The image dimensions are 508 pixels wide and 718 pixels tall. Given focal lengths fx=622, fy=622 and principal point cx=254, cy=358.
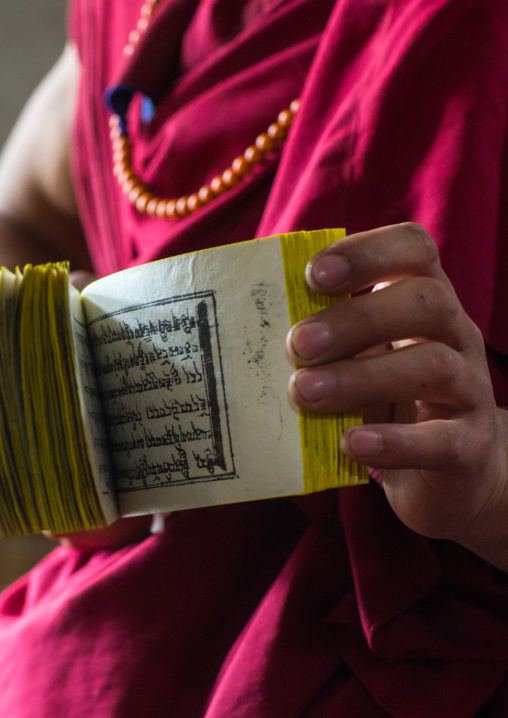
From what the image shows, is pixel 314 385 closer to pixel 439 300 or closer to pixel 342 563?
pixel 439 300

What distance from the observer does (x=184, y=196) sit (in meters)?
0.62

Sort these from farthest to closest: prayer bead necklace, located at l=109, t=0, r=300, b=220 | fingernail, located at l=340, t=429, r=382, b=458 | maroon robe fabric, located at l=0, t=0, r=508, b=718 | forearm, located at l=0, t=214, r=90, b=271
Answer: forearm, located at l=0, t=214, r=90, b=271 < prayer bead necklace, located at l=109, t=0, r=300, b=220 < maroon robe fabric, located at l=0, t=0, r=508, b=718 < fingernail, located at l=340, t=429, r=382, b=458

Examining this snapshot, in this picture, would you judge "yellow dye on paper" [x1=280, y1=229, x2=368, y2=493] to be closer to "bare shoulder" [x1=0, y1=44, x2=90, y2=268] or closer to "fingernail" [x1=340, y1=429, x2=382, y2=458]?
"fingernail" [x1=340, y1=429, x2=382, y2=458]

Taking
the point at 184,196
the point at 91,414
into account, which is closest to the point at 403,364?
the point at 91,414

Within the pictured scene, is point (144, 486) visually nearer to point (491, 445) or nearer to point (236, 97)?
point (491, 445)

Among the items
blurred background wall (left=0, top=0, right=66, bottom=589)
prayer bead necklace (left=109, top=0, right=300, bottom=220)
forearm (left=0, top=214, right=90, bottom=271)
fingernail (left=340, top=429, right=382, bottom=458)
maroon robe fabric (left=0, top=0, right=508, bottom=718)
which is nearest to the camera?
fingernail (left=340, top=429, right=382, bottom=458)

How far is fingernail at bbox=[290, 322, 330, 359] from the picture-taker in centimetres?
33

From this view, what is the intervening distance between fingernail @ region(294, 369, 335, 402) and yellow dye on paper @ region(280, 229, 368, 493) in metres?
0.02

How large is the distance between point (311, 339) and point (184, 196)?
0.34m

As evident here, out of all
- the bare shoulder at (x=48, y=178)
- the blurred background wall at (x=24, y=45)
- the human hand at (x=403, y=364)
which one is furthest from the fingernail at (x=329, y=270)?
the blurred background wall at (x=24, y=45)

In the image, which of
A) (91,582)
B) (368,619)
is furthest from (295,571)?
(91,582)

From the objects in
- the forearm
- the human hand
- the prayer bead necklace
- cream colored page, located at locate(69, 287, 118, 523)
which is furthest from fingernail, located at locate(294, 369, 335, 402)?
the forearm

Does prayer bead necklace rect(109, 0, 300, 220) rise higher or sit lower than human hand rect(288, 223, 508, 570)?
higher

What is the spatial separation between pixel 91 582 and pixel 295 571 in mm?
176
